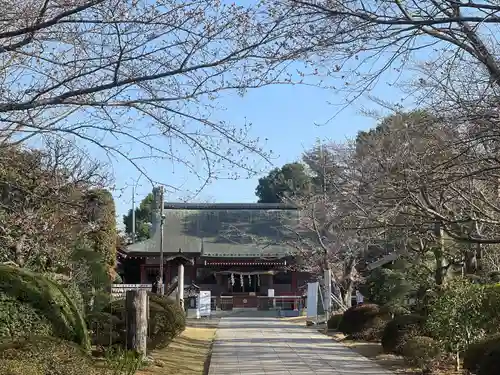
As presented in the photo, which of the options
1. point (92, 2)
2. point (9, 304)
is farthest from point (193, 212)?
point (92, 2)

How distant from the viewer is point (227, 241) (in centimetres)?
4519

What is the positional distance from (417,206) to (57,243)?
28.9ft

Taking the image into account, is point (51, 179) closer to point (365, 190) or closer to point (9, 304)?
point (9, 304)

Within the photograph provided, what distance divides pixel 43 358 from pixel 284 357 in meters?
8.48

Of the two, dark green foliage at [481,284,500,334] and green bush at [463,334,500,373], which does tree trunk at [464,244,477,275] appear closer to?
dark green foliage at [481,284,500,334]

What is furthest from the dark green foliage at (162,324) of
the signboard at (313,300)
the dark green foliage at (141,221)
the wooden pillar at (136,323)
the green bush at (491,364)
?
the dark green foliage at (141,221)

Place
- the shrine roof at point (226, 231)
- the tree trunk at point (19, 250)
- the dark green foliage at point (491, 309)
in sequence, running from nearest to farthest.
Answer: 1. the dark green foliage at point (491, 309)
2. the tree trunk at point (19, 250)
3. the shrine roof at point (226, 231)

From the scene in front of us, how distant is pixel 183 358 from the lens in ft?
50.2

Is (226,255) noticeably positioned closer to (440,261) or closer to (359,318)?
(359,318)

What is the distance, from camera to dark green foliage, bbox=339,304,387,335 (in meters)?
20.7

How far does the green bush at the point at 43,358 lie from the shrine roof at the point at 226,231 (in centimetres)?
3327

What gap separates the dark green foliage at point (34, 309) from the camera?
9.04 meters

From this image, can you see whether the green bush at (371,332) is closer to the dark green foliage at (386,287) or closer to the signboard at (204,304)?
the dark green foliage at (386,287)

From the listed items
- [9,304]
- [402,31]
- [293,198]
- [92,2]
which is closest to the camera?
[92,2]
